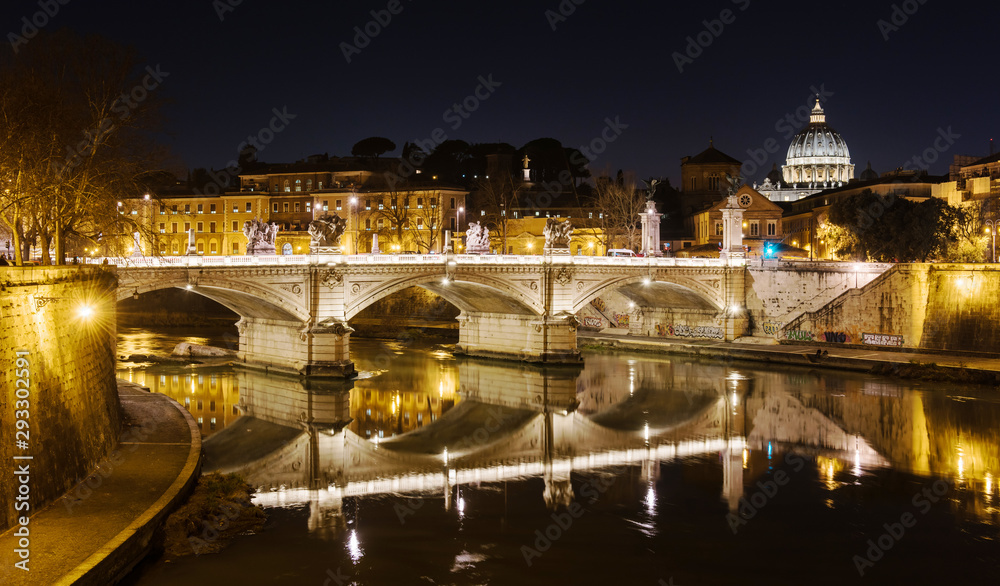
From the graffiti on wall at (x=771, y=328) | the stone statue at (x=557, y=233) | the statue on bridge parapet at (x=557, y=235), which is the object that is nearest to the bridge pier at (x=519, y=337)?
the statue on bridge parapet at (x=557, y=235)

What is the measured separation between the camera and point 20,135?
21219 mm

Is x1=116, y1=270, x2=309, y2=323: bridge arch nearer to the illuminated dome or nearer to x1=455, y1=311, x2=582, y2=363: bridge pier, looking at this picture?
x1=455, y1=311, x2=582, y2=363: bridge pier

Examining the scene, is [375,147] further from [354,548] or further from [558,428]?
[354,548]

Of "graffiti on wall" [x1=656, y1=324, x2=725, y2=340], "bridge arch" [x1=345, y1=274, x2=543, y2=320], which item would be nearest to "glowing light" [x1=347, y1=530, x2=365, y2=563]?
"bridge arch" [x1=345, y1=274, x2=543, y2=320]

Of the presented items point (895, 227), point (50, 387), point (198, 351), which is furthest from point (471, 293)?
point (50, 387)

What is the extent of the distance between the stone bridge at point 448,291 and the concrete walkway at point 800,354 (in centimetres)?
308

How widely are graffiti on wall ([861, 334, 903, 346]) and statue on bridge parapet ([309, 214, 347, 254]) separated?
25.3 m

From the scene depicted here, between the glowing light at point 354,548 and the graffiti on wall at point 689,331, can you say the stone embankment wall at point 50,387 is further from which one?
the graffiti on wall at point 689,331

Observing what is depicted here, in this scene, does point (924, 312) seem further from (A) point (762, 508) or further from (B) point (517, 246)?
(B) point (517, 246)

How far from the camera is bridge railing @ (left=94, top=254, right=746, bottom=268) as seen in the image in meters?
A: 33.1

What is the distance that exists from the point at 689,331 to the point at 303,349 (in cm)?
2335

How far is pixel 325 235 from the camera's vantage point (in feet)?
120

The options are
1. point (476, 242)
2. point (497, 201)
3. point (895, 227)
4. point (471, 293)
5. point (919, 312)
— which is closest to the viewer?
point (919, 312)

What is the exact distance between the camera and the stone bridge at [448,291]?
34500 millimetres
